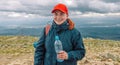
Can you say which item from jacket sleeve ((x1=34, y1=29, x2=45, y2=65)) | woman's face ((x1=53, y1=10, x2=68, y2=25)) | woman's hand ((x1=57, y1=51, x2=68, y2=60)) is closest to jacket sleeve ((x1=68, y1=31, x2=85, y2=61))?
woman's hand ((x1=57, y1=51, x2=68, y2=60))

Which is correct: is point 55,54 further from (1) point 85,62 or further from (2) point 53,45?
(1) point 85,62

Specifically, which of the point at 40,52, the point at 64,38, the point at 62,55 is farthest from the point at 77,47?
the point at 40,52

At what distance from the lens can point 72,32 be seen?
30.8ft

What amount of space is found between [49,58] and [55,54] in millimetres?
225

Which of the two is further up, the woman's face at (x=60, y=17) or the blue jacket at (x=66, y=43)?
the woman's face at (x=60, y=17)

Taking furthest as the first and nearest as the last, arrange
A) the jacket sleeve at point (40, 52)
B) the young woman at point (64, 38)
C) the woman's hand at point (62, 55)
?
the jacket sleeve at point (40, 52), the young woman at point (64, 38), the woman's hand at point (62, 55)

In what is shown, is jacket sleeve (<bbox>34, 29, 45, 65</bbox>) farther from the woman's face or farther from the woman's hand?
the woman's hand

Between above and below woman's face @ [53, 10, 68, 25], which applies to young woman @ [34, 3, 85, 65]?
below

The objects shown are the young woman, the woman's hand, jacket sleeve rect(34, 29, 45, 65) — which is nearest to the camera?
the woman's hand

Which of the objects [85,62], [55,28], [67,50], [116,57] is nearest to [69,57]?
[67,50]

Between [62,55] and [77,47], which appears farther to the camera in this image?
[77,47]

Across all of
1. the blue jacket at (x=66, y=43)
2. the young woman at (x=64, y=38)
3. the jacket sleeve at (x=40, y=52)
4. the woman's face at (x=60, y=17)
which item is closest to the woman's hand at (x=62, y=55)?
the young woman at (x=64, y=38)

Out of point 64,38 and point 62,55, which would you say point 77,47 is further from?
point 62,55

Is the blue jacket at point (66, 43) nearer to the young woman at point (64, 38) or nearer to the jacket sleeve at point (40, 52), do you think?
the young woman at point (64, 38)
